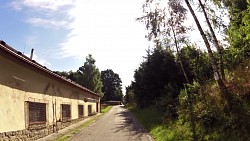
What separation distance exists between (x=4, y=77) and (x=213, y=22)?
9.69 metres

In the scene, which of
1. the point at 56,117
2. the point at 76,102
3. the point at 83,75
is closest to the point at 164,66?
the point at 76,102

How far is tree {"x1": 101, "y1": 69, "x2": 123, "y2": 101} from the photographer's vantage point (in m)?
120

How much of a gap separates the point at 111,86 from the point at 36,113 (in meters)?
110

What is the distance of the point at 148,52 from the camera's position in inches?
1278

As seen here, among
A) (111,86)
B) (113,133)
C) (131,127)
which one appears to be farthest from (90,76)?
(111,86)

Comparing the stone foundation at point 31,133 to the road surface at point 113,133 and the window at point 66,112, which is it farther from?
the window at point 66,112

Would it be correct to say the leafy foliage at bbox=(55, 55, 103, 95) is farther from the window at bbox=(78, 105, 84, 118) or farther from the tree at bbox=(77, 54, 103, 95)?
the window at bbox=(78, 105, 84, 118)

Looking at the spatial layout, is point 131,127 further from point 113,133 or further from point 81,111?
point 81,111

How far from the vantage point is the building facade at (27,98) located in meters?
11.7

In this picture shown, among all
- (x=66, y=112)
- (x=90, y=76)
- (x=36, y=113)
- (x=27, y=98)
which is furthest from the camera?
(x=90, y=76)

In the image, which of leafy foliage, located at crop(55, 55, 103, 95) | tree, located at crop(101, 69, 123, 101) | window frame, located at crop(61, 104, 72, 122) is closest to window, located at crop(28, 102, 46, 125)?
window frame, located at crop(61, 104, 72, 122)

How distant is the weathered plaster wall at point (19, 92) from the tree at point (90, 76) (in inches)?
1738

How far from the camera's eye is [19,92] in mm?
13227

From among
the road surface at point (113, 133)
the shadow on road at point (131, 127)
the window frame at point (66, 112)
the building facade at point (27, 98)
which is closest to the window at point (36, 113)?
the building facade at point (27, 98)
